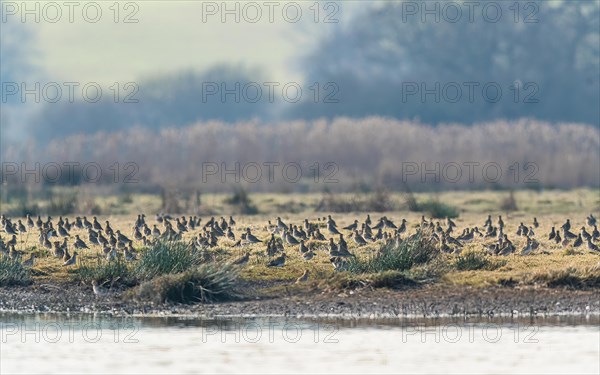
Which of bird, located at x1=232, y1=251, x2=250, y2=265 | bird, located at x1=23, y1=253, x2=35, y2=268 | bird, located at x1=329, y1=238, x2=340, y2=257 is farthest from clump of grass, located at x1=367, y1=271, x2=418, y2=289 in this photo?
bird, located at x1=23, y1=253, x2=35, y2=268

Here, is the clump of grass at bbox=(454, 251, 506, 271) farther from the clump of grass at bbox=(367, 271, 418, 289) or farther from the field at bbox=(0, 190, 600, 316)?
the clump of grass at bbox=(367, 271, 418, 289)

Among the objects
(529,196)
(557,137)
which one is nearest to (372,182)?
(529,196)

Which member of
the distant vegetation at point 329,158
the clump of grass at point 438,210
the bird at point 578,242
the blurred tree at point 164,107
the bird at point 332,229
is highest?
the blurred tree at point 164,107

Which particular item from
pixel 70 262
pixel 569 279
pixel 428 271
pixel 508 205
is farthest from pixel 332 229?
pixel 508 205

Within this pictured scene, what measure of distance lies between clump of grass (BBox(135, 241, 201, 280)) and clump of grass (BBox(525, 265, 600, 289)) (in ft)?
19.5

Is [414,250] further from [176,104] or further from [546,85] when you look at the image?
[546,85]

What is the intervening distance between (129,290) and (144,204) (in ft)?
101

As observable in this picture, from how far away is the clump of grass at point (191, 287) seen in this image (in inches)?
858

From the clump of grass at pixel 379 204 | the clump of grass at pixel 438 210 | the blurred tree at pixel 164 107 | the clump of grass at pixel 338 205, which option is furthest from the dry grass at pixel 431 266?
the blurred tree at pixel 164 107

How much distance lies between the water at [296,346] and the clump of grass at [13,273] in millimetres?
3108

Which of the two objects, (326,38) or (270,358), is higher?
(326,38)

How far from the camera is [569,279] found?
22.4 meters

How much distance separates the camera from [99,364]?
17.0 meters

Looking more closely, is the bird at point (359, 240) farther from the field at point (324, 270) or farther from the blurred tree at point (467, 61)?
the blurred tree at point (467, 61)
